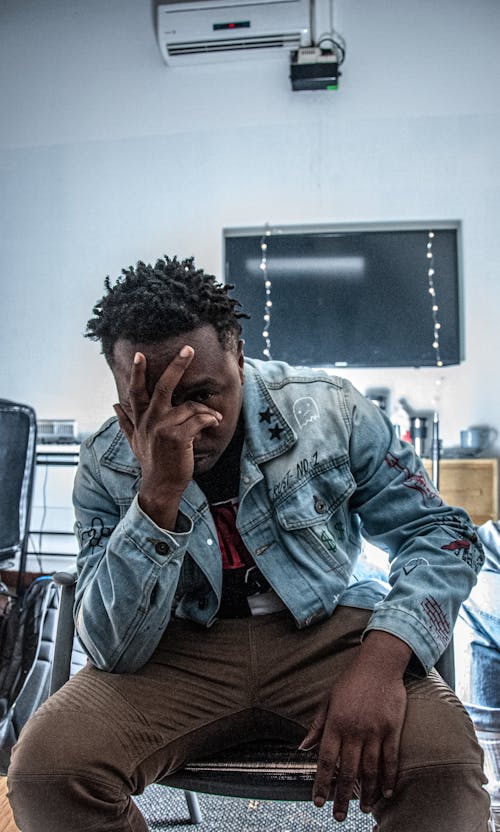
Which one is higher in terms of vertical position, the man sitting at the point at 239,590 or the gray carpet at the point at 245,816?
the man sitting at the point at 239,590

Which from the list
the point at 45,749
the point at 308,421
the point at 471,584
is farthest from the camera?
the point at 308,421

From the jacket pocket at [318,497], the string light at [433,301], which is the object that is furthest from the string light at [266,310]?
the jacket pocket at [318,497]

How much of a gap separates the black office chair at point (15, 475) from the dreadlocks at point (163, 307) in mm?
1093

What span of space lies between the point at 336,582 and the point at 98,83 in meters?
4.27

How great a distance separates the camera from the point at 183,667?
3.19 feet

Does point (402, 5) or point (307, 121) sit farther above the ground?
point (402, 5)

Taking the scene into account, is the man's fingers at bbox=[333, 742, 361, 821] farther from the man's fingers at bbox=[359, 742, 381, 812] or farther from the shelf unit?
the shelf unit

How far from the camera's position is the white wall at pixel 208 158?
407 centimetres

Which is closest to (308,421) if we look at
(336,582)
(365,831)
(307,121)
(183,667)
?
(336,582)

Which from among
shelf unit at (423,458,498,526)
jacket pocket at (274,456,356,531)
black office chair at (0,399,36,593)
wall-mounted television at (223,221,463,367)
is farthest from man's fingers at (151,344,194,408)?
wall-mounted television at (223,221,463,367)

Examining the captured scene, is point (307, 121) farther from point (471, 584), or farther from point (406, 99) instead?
point (471, 584)

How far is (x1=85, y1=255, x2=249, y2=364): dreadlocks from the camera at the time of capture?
0.93 m

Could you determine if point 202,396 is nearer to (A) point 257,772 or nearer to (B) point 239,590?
(B) point 239,590

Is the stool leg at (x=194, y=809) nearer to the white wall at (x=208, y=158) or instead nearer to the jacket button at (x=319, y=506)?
the jacket button at (x=319, y=506)
